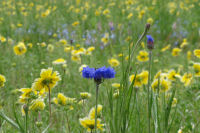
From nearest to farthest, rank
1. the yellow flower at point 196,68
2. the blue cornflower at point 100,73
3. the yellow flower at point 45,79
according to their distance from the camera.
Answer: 1. the blue cornflower at point 100,73
2. the yellow flower at point 45,79
3. the yellow flower at point 196,68

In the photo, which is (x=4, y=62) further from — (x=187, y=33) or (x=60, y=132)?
(x=187, y=33)

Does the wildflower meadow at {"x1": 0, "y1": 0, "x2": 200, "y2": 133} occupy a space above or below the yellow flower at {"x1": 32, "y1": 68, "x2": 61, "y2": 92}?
below

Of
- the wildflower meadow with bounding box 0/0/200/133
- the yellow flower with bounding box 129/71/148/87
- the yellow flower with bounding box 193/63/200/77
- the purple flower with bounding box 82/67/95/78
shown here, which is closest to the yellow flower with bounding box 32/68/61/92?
the wildflower meadow with bounding box 0/0/200/133

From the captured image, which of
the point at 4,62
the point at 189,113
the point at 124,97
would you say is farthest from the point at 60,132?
the point at 4,62

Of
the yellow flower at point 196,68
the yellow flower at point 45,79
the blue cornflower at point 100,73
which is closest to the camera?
the blue cornflower at point 100,73

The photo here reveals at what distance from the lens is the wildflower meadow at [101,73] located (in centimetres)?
95

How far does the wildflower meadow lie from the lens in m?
0.95

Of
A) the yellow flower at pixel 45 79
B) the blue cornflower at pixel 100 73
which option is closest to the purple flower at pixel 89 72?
the blue cornflower at pixel 100 73

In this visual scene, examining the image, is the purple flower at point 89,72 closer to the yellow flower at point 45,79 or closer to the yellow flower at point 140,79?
the yellow flower at point 45,79

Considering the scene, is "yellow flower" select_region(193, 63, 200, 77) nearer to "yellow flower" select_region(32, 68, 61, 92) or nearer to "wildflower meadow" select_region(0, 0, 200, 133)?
"wildflower meadow" select_region(0, 0, 200, 133)

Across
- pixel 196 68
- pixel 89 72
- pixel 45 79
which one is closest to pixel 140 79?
pixel 196 68

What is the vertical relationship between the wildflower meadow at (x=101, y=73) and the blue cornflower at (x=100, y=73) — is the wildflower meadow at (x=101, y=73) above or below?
below

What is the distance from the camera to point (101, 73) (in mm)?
878

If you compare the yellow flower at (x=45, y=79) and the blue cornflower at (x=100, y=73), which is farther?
the yellow flower at (x=45, y=79)
